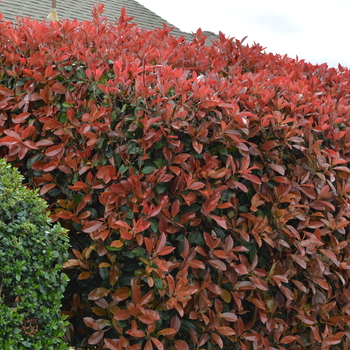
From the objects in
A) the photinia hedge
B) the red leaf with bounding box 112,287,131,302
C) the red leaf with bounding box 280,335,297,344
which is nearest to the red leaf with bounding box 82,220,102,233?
the photinia hedge

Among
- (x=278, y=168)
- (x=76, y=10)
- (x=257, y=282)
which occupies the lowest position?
(x=76, y=10)

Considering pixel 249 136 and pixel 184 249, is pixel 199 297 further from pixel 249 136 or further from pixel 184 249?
pixel 249 136

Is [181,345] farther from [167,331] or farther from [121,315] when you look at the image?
[121,315]

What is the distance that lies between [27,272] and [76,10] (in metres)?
12.6

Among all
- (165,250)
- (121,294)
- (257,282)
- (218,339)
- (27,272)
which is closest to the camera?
(27,272)

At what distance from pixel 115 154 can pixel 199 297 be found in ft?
3.33

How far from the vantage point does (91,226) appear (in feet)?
9.63

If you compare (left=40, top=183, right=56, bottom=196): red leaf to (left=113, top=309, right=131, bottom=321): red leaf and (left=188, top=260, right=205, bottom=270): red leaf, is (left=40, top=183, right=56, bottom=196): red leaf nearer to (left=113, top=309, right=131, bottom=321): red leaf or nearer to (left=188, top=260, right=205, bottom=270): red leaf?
(left=113, top=309, right=131, bottom=321): red leaf

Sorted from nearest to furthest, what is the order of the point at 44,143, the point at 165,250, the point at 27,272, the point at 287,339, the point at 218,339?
the point at 27,272, the point at 165,250, the point at 218,339, the point at 44,143, the point at 287,339

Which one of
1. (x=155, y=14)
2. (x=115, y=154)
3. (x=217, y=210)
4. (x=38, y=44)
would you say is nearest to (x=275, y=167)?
(x=217, y=210)

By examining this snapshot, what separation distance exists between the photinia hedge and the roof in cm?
803

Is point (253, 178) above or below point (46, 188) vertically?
above

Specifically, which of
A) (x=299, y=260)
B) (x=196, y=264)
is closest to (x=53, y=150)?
(x=196, y=264)

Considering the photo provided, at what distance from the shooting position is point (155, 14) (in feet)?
53.6
